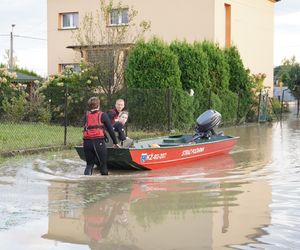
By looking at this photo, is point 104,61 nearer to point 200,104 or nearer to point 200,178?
point 200,104

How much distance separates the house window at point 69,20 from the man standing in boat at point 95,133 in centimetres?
2436

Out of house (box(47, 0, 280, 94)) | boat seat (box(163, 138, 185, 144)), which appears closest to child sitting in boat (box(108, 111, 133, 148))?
boat seat (box(163, 138, 185, 144))

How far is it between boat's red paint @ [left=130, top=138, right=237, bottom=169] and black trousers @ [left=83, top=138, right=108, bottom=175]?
616 millimetres

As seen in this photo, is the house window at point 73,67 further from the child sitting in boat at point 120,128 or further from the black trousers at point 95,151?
the black trousers at point 95,151

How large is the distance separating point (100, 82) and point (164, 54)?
3.21m

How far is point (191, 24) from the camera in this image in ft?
103

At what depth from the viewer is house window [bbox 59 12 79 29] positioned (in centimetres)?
3544

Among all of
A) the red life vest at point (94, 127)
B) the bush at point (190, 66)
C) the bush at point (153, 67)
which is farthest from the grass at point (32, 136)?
the bush at point (190, 66)

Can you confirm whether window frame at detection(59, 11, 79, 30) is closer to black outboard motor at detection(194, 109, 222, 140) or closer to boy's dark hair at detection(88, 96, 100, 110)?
black outboard motor at detection(194, 109, 222, 140)

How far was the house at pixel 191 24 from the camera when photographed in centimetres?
3102

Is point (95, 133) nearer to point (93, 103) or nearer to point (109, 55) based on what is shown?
point (93, 103)

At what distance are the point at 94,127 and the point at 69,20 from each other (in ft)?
82.6

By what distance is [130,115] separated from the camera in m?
22.3

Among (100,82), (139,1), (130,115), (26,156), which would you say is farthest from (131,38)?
(26,156)
